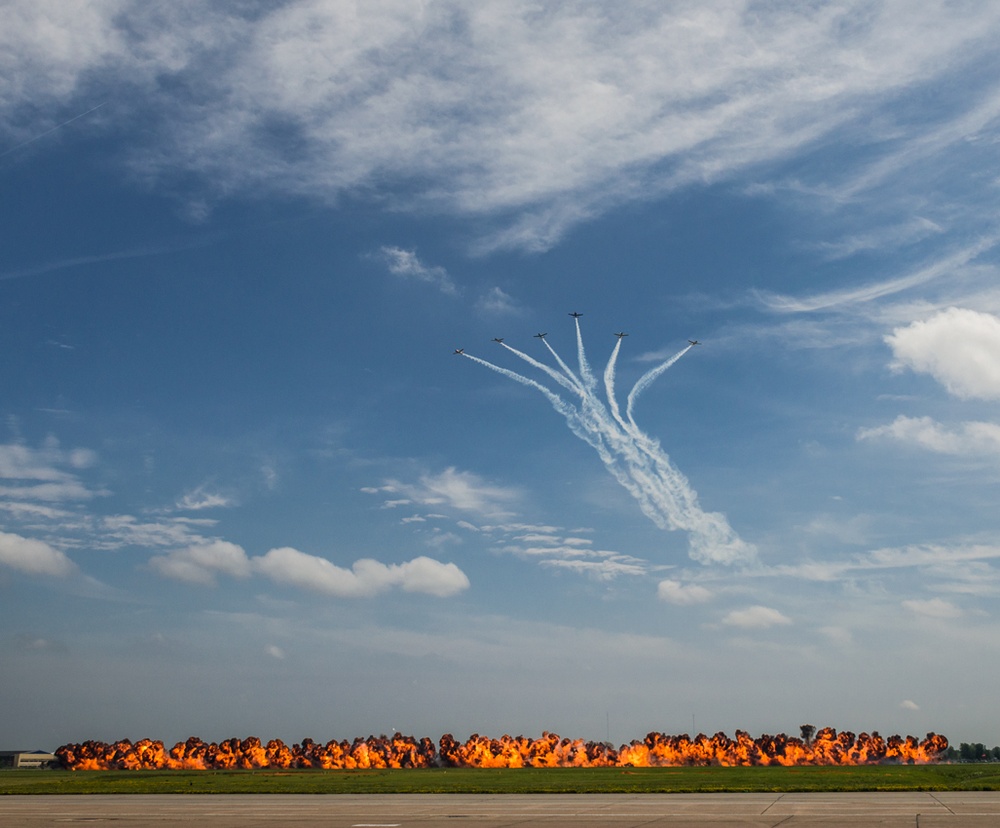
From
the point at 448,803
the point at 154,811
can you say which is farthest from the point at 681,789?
the point at 154,811

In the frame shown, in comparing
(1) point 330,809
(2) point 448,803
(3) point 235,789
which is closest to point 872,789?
(2) point 448,803

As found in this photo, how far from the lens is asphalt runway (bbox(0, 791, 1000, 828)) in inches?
1569

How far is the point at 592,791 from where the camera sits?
2675 inches

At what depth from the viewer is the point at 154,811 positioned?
5150cm

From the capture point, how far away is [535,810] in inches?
1902

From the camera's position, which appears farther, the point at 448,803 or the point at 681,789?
the point at 681,789

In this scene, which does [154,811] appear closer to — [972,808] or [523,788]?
[523,788]

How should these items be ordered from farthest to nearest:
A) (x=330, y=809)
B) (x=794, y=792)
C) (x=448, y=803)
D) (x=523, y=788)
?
(x=523, y=788) → (x=794, y=792) → (x=448, y=803) → (x=330, y=809)

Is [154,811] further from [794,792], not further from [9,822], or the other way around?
[794,792]

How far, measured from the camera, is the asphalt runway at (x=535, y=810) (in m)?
39.8

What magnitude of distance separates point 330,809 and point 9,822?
16.5 metres

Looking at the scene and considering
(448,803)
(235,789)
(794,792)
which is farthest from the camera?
(235,789)

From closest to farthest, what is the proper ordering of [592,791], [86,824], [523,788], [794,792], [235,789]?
1. [86,824]
2. [794,792]
3. [592,791]
4. [523,788]
5. [235,789]

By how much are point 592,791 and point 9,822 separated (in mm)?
40283
